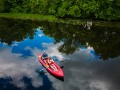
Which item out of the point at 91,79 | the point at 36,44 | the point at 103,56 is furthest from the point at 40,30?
the point at 91,79

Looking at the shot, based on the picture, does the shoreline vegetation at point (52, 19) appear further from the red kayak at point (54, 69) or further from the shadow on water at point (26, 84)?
the shadow on water at point (26, 84)

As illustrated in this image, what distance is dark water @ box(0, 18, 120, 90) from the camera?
39875 millimetres

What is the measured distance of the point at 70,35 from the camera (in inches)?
2756

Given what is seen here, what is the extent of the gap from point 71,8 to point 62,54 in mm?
36550

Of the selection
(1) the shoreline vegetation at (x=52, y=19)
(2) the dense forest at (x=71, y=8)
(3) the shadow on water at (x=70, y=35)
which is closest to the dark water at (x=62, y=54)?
(3) the shadow on water at (x=70, y=35)

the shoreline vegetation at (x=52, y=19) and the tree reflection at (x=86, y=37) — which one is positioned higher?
the tree reflection at (x=86, y=37)

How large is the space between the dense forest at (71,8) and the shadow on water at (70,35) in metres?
6.21

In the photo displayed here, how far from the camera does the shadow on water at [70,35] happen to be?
57625mm

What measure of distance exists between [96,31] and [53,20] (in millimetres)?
19776

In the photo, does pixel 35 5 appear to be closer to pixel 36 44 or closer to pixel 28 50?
pixel 36 44

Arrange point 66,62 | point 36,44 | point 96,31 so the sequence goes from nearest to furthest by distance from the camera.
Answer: point 66,62 < point 36,44 < point 96,31

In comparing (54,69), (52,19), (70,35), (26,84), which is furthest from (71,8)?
(26,84)

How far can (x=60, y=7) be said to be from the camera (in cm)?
9100

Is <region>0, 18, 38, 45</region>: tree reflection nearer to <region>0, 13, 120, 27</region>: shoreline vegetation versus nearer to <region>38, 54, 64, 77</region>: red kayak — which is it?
<region>0, 13, 120, 27</region>: shoreline vegetation
